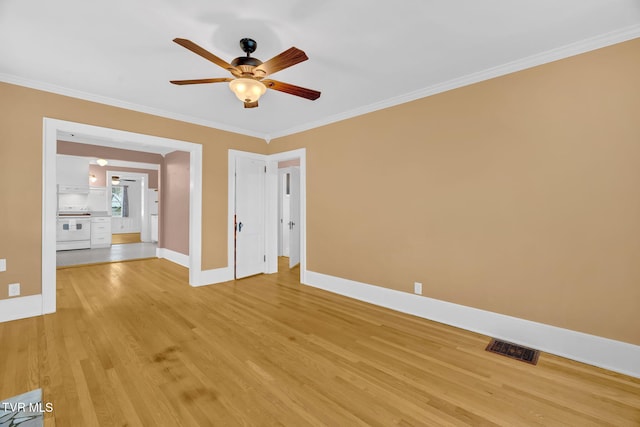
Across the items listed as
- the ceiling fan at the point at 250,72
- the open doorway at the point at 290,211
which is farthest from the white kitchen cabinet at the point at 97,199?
the ceiling fan at the point at 250,72

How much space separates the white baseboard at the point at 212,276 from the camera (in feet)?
14.9

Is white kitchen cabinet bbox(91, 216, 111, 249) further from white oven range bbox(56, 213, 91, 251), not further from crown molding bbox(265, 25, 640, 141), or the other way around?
crown molding bbox(265, 25, 640, 141)

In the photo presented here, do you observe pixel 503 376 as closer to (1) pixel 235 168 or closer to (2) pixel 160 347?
(2) pixel 160 347

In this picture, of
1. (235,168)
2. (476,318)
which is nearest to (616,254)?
(476,318)

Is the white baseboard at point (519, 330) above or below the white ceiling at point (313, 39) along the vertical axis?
below

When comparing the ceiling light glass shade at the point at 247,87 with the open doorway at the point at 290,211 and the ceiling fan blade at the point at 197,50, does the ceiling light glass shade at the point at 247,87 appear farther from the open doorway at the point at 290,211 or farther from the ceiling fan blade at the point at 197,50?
the open doorway at the point at 290,211

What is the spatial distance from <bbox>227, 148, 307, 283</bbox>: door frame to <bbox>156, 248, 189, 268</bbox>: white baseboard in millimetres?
1652

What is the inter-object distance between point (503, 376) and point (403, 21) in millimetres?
2844

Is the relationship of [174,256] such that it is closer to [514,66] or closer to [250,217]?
[250,217]

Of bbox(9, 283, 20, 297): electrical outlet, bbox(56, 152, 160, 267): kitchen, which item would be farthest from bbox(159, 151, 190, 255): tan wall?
bbox(9, 283, 20, 297): electrical outlet

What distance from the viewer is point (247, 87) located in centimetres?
231

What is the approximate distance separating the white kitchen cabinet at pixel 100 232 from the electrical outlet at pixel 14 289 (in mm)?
6020

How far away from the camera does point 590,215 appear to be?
236cm

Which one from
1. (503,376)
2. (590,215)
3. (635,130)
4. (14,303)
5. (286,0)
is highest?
(286,0)
